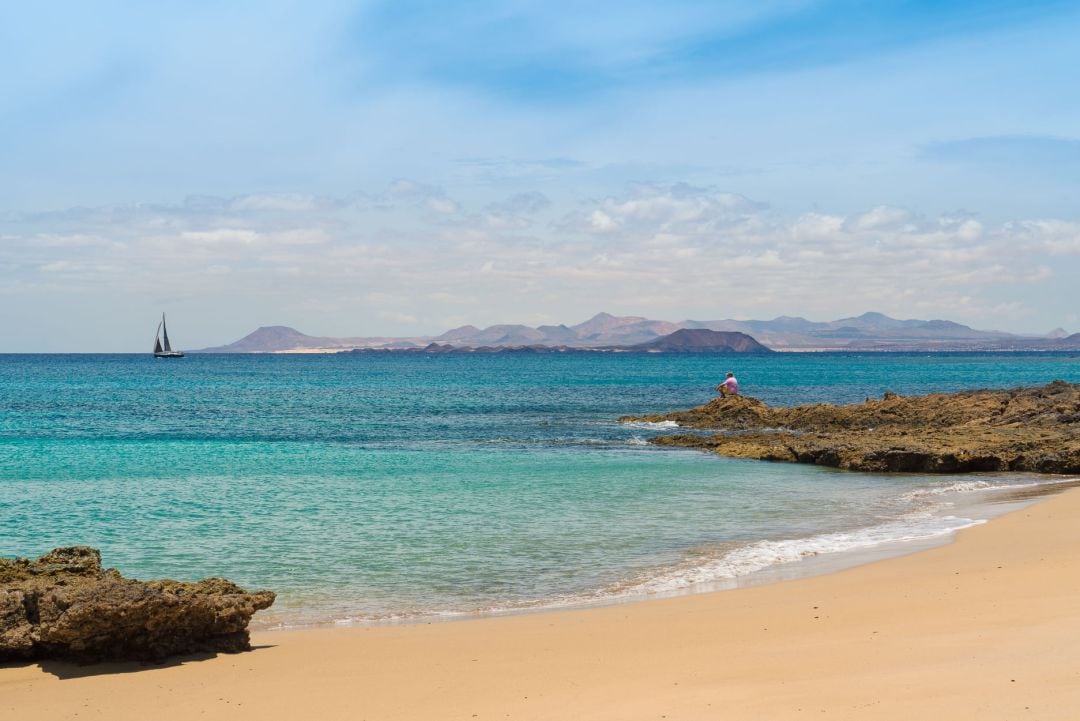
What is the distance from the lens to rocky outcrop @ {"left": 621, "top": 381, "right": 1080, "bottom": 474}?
23.6 meters

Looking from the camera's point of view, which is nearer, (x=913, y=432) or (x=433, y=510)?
(x=433, y=510)

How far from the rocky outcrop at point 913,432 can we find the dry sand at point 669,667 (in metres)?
13.6

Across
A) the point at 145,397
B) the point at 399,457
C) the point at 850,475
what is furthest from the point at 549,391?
the point at 850,475

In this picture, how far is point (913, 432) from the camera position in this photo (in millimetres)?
29312

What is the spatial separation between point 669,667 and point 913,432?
944 inches

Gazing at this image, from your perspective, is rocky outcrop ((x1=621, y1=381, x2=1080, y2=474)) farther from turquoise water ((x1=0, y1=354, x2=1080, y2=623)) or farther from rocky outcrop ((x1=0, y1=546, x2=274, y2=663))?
rocky outcrop ((x1=0, y1=546, x2=274, y2=663))


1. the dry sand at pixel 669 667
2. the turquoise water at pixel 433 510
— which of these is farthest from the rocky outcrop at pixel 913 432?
the dry sand at pixel 669 667

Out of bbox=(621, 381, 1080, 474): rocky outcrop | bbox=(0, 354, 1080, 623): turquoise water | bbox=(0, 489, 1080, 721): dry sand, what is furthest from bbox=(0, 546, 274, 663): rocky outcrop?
bbox=(621, 381, 1080, 474): rocky outcrop

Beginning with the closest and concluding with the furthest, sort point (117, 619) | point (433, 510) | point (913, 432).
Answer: point (117, 619) → point (433, 510) → point (913, 432)

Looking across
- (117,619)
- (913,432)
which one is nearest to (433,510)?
(117,619)

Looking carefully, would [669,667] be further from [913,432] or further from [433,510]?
[913,432]

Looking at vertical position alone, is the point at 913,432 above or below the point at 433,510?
above

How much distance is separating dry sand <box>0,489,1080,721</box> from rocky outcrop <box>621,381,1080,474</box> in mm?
13649

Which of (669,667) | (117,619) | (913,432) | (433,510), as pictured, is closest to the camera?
(669,667)
